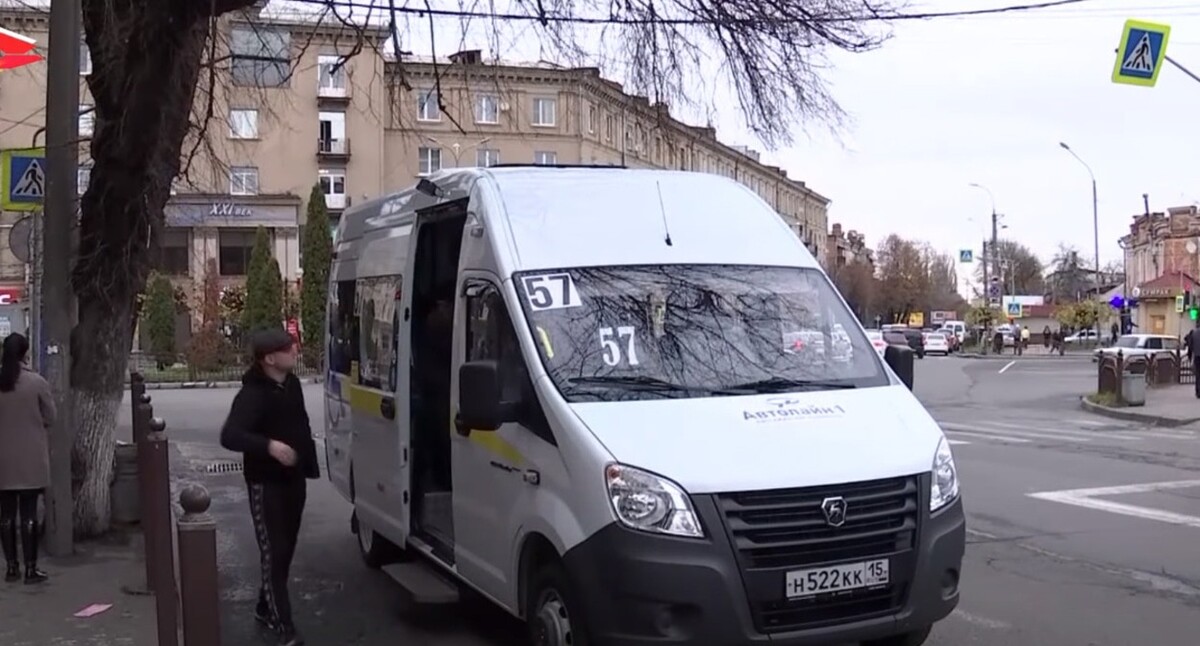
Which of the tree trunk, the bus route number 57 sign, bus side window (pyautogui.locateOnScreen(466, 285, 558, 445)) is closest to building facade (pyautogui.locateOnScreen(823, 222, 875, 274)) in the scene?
the bus route number 57 sign

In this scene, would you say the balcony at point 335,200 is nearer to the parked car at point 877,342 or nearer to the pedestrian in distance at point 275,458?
the parked car at point 877,342

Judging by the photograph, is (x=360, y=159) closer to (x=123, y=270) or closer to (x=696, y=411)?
(x=123, y=270)

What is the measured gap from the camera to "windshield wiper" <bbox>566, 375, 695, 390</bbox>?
20.0ft

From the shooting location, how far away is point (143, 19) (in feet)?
31.7

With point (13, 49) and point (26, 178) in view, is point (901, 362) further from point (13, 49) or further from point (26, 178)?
point (13, 49)

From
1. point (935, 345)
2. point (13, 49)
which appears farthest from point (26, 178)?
point (935, 345)

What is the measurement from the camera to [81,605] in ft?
27.5

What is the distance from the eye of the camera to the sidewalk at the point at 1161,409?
75.0 ft

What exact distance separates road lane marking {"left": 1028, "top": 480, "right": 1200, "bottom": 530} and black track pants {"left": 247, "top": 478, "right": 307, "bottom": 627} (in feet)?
25.7

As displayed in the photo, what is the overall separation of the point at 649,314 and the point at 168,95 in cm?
535

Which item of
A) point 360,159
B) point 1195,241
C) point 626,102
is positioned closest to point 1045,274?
point 1195,241

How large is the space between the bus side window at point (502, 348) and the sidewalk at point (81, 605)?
2650mm

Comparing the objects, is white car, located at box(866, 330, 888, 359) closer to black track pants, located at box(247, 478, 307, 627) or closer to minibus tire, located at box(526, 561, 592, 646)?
minibus tire, located at box(526, 561, 592, 646)

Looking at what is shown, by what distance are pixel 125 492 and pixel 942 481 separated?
25.5 feet
